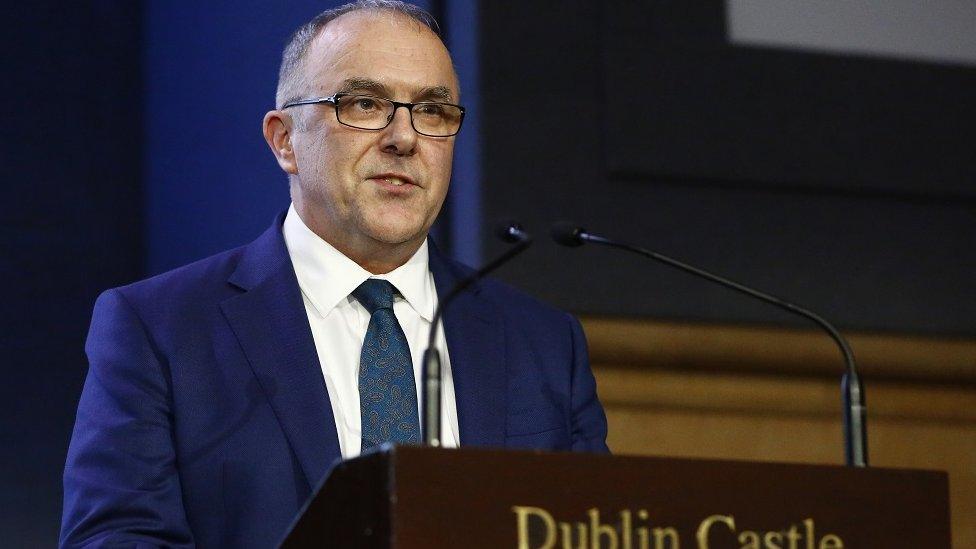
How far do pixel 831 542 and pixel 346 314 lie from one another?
1028 mm

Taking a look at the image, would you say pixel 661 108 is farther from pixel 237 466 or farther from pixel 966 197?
pixel 237 466

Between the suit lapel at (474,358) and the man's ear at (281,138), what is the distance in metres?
0.29

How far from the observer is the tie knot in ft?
8.50

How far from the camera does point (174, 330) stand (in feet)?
8.13

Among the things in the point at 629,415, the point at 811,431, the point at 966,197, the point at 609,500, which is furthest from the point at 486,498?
the point at 966,197

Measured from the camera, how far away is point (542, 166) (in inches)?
136

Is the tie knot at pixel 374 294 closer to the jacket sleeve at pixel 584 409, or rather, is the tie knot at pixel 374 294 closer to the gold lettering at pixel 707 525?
the jacket sleeve at pixel 584 409

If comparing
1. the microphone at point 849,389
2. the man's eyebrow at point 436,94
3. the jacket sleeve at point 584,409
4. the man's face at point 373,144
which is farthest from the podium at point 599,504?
the man's eyebrow at point 436,94

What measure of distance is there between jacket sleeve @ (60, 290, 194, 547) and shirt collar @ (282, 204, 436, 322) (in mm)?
293

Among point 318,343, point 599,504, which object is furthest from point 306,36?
point 599,504

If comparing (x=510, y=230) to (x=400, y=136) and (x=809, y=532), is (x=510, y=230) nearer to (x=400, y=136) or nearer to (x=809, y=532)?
(x=400, y=136)

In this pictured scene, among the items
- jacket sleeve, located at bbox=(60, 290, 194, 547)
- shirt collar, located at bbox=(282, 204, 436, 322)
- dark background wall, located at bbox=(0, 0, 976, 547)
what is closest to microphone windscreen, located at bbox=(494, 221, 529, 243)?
shirt collar, located at bbox=(282, 204, 436, 322)

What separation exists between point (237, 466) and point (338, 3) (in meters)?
1.22

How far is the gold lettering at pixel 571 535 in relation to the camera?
1.67 m
